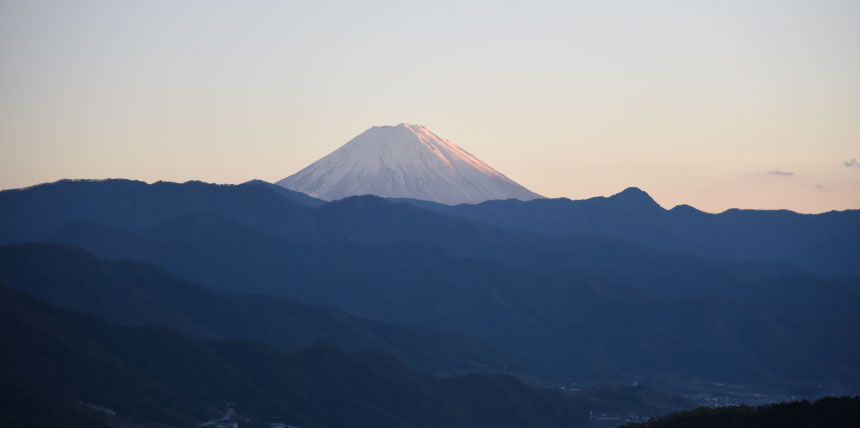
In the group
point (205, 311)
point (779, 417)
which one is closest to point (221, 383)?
point (205, 311)

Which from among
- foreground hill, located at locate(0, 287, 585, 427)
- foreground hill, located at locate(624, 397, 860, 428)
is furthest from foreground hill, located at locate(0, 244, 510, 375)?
foreground hill, located at locate(624, 397, 860, 428)

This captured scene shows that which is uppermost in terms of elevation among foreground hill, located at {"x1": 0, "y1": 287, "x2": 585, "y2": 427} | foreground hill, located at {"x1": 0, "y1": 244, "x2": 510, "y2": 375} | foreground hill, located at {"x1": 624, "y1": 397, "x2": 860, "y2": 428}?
foreground hill, located at {"x1": 0, "y1": 244, "x2": 510, "y2": 375}

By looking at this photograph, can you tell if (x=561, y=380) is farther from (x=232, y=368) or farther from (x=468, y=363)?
(x=232, y=368)

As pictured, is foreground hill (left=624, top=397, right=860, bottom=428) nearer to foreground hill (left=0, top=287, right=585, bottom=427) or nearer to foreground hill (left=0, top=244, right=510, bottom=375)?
foreground hill (left=0, top=287, right=585, bottom=427)

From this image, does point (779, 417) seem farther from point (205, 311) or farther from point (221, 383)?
point (205, 311)

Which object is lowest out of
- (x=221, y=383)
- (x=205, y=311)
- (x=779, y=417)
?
(x=221, y=383)

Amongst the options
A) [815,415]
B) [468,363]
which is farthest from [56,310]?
[815,415]

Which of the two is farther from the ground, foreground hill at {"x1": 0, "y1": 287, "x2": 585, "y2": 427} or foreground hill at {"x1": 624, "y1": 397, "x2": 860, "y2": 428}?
foreground hill at {"x1": 624, "y1": 397, "x2": 860, "y2": 428}

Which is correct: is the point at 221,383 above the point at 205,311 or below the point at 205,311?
below

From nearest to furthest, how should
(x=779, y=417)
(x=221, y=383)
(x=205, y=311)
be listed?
(x=779, y=417)
(x=221, y=383)
(x=205, y=311)
